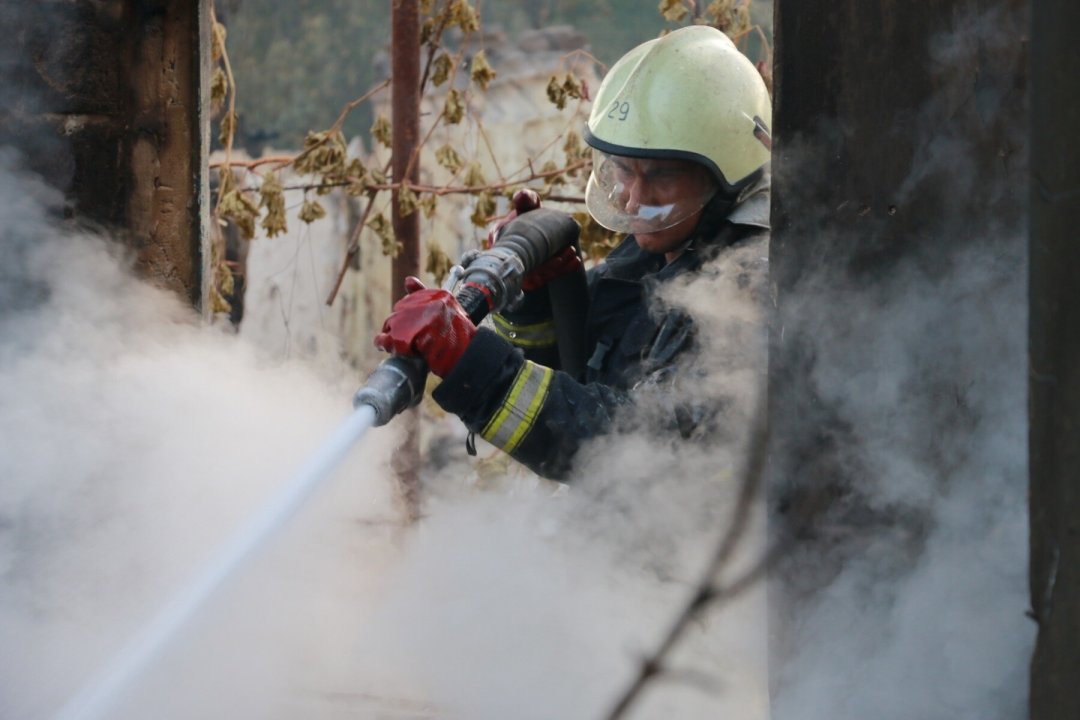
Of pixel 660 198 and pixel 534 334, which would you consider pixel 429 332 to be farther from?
pixel 534 334

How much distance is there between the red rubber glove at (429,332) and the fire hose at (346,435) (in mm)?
37

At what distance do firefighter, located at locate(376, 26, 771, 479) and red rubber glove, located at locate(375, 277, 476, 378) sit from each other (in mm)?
20

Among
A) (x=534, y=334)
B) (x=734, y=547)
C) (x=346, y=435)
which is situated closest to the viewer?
(x=346, y=435)

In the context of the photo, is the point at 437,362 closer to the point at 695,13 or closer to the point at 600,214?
the point at 600,214

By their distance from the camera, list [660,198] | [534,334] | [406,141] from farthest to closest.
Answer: [406,141]
[534,334]
[660,198]

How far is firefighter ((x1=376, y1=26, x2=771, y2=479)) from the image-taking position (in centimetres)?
291

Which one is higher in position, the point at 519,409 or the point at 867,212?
the point at 867,212

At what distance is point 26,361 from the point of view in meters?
3.18

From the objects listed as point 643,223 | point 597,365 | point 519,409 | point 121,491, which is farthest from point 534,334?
point 121,491

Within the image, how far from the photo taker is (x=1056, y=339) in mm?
1841

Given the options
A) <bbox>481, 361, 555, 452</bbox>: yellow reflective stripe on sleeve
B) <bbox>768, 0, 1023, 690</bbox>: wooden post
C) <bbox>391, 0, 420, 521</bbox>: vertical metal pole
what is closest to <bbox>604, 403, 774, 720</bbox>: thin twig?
<bbox>768, 0, 1023, 690</bbox>: wooden post

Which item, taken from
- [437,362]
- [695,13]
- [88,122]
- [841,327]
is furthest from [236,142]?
[841,327]

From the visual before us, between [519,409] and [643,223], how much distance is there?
2.48 feet

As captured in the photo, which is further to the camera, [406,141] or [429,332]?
[406,141]
